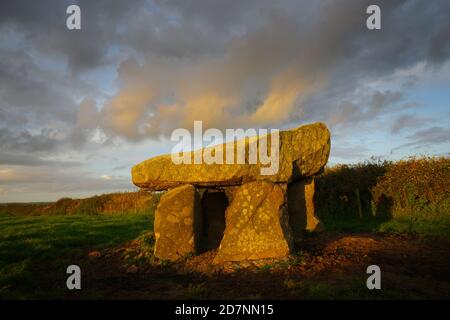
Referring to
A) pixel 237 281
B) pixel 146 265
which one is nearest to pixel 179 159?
pixel 146 265

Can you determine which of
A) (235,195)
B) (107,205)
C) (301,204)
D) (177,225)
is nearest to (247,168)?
(235,195)

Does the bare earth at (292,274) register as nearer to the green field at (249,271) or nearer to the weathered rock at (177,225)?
the green field at (249,271)

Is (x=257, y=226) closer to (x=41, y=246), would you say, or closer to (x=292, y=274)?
(x=292, y=274)

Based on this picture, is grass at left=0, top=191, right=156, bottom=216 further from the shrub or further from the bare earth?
the bare earth

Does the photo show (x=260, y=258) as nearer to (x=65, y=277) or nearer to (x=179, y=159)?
(x=179, y=159)

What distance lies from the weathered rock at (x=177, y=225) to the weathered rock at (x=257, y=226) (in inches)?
37.2

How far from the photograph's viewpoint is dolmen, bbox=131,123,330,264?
26.3 feet

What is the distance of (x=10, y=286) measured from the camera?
6.73 metres

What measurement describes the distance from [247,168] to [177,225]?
7.52ft

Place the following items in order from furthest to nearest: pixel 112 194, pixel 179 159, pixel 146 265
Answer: pixel 112 194 → pixel 179 159 → pixel 146 265

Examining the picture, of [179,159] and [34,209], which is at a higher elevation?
→ [179,159]

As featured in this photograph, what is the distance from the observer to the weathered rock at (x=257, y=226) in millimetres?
7863
